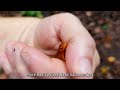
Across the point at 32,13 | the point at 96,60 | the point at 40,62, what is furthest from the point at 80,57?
the point at 32,13

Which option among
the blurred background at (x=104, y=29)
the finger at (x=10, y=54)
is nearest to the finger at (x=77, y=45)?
the blurred background at (x=104, y=29)

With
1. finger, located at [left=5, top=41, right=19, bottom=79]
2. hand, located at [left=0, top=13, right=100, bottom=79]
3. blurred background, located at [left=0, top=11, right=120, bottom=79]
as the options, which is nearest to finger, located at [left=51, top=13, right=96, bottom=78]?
hand, located at [left=0, top=13, right=100, bottom=79]

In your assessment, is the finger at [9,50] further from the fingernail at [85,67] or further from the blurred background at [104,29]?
the fingernail at [85,67]

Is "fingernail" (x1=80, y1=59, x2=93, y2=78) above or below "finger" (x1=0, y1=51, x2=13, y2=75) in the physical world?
A: above

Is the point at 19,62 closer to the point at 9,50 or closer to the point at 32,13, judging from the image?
the point at 9,50

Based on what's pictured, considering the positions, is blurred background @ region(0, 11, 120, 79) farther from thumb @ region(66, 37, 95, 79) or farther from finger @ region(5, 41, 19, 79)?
thumb @ region(66, 37, 95, 79)
